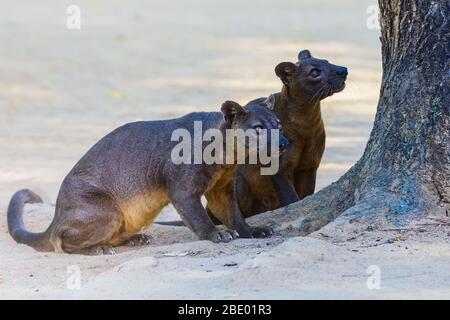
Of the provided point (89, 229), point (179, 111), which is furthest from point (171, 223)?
point (179, 111)

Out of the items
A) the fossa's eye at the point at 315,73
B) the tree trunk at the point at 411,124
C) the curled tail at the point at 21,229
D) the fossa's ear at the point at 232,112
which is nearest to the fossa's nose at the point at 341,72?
the fossa's eye at the point at 315,73

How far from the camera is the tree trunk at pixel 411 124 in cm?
759

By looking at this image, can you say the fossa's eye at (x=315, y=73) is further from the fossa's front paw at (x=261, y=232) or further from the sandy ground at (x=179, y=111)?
the fossa's front paw at (x=261, y=232)

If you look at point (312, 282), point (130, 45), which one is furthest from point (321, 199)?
point (130, 45)

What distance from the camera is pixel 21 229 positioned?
885 centimetres

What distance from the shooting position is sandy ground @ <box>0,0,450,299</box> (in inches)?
263

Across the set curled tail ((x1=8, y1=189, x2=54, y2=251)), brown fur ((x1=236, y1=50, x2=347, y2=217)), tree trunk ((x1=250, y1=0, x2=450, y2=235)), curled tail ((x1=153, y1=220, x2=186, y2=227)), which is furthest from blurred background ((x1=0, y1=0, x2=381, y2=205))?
tree trunk ((x1=250, y1=0, x2=450, y2=235))

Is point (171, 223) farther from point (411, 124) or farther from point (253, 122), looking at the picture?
point (411, 124)

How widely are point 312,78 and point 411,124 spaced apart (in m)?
2.22

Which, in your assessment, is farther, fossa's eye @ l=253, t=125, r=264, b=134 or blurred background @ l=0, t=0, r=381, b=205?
blurred background @ l=0, t=0, r=381, b=205

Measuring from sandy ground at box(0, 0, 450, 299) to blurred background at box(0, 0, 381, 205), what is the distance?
0.11 feet

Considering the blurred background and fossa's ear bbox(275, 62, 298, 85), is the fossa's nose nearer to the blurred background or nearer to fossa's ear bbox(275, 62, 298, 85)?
fossa's ear bbox(275, 62, 298, 85)

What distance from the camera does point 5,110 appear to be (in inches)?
578
